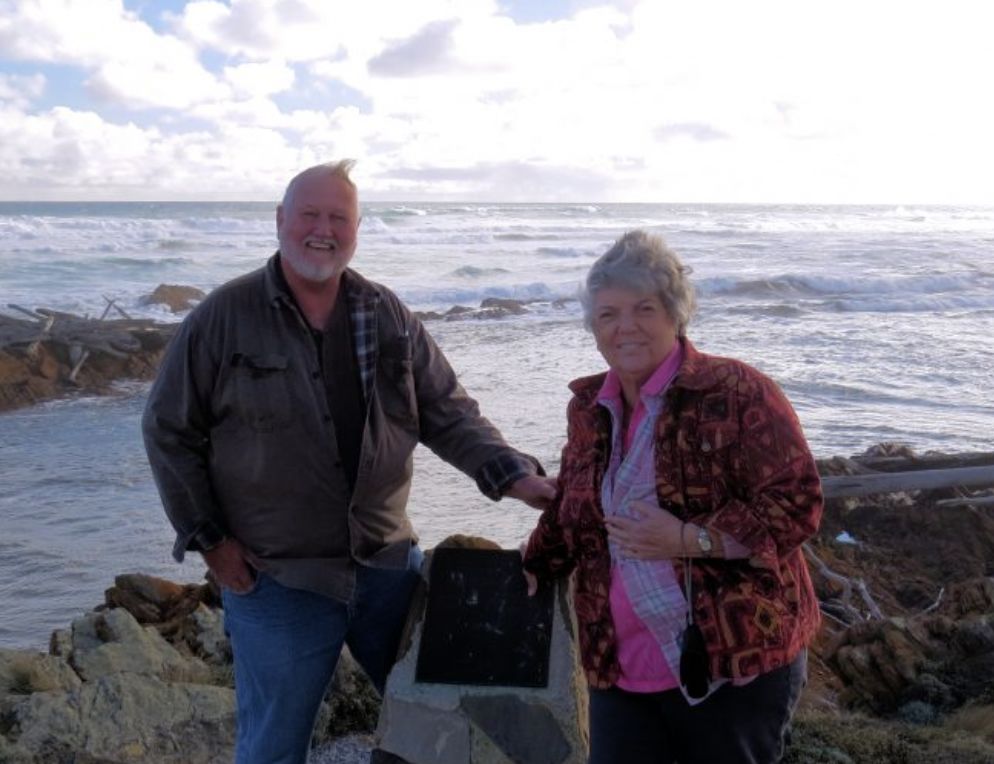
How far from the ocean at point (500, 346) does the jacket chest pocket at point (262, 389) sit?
14.2 ft

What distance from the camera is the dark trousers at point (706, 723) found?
2.68 m

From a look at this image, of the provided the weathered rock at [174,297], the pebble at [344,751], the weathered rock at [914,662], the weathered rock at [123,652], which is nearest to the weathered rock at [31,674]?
the weathered rock at [123,652]

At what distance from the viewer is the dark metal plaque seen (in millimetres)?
3664

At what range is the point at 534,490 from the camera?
3611 mm

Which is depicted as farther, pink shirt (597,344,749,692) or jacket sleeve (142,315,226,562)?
jacket sleeve (142,315,226,562)

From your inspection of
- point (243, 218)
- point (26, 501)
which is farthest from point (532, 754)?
point (243, 218)

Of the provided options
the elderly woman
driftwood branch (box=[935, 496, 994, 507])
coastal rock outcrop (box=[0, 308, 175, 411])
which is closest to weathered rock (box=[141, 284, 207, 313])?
coastal rock outcrop (box=[0, 308, 175, 411])

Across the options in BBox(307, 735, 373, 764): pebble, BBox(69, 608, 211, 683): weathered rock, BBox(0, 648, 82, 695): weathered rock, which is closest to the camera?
BBox(307, 735, 373, 764): pebble

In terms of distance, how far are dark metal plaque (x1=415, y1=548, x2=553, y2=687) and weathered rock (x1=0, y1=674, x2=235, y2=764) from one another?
4.45ft

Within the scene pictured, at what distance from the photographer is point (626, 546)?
8.83ft

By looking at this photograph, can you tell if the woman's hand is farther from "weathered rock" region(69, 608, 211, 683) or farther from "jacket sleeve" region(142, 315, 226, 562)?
"weathered rock" region(69, 608, 211, 683)

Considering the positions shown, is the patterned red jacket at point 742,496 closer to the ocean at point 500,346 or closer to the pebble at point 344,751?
the pebble at point 344,751

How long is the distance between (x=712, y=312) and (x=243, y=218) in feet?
126

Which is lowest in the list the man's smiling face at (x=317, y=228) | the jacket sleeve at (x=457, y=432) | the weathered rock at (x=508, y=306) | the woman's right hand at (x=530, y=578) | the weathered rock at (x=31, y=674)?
the weathered rock at (x=508, y=306)
